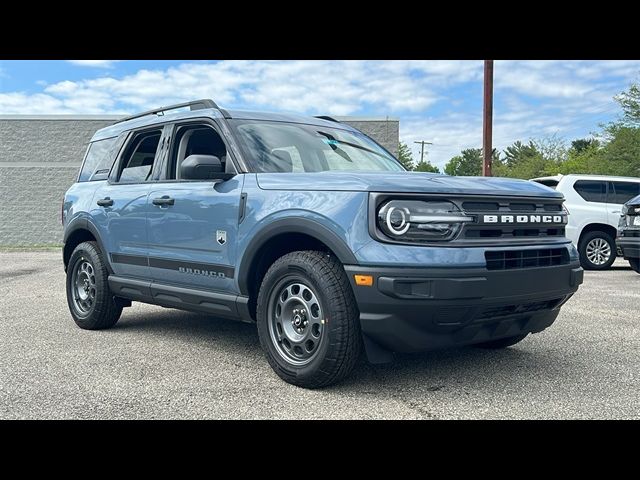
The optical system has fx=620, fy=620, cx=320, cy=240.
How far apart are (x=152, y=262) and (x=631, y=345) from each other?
4.08m

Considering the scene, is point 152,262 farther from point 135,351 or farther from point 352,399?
point 352,399

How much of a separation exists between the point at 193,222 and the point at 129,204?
3.45 feet

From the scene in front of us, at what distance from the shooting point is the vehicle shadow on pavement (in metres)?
3.96

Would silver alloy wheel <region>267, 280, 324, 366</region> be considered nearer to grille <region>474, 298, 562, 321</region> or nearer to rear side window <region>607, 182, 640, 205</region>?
grille <region>474, 298, 562, 321</region>

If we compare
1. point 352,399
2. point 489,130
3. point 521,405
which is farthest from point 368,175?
point 489,130

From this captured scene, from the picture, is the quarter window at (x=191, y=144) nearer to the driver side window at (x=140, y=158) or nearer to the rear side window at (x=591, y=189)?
the driver side window at (x=140, y=158)

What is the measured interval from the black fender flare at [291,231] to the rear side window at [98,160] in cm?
254

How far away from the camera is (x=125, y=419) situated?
3.36 meters

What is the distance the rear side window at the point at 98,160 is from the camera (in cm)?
613

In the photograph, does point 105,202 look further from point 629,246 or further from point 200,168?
point 629,246

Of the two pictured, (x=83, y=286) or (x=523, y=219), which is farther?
(x=83, y=286)

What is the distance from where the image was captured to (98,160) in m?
6.35

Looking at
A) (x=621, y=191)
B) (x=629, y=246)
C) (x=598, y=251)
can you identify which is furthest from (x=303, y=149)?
(x=621, y=191)

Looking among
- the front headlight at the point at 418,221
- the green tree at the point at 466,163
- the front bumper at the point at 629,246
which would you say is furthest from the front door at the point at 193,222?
the green tree at the point at 466,163
